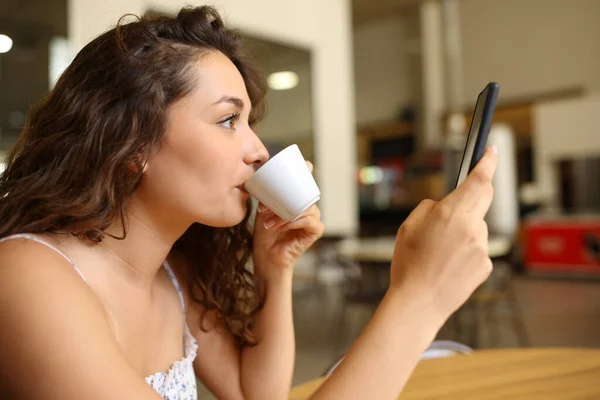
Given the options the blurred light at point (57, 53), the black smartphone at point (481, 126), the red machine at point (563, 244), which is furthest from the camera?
the red machine at point (563, 244)

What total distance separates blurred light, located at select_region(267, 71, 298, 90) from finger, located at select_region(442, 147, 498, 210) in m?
6.58

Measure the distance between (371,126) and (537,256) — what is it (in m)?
5.16

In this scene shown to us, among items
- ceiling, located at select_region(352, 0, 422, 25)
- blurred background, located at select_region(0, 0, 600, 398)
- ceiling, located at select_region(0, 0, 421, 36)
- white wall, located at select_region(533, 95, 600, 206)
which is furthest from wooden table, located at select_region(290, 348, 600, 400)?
ceiling, located at select_region(352, 0, 422, 25)

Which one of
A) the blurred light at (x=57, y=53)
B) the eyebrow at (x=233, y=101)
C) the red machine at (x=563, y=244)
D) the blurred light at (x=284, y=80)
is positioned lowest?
the red machine at (x=563, y=244)

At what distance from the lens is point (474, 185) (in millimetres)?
661

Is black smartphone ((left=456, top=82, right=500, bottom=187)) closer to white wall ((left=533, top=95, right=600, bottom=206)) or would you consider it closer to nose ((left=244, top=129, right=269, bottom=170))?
nose ((left=244, top=129, right=269, bottom=170))

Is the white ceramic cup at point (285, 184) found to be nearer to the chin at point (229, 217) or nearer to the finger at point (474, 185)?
the chin at point (229, 217)

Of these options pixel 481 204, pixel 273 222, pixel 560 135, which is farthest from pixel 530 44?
pixel 481 204

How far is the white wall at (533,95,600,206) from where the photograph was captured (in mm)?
8078

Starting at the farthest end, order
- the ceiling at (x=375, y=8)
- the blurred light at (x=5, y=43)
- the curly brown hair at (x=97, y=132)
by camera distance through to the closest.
→ the ceiling at (x=375, y=8)
the blurred light at (x=5, y=43)
the curly brown hair at (x=97, y=132)

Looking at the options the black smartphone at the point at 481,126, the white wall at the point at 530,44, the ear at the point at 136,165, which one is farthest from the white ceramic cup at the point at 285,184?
the white wall at the point at 530,44

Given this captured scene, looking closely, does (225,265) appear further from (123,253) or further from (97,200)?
(97,200)

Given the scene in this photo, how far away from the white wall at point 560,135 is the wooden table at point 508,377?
7755 millimetres

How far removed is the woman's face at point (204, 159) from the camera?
2.82 ft
